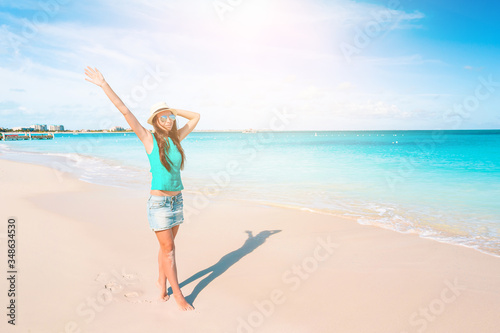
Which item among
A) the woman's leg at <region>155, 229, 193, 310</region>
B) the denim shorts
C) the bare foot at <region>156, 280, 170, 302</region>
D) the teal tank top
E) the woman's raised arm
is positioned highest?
the woman's raised arm

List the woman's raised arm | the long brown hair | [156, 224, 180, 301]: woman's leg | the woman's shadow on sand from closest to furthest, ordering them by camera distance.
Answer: the woman's raised arm
the long brown hair
[156, 224, 180, 301]: woman's leg
the woman's shadow on sand

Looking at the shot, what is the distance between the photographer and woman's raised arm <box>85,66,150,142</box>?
3.01m

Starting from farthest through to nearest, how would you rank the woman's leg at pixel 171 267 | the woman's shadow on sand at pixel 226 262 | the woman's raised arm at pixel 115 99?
the woman's shadow on sand at pixel 226 262 < the woman's leg at pixel 171 267 < the woman's raised arm at pixel 115 99

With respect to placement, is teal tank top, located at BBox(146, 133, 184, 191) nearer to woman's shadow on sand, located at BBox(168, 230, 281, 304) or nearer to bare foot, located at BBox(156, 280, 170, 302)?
bare foot, located at BBox(156, 280, 170, 302)

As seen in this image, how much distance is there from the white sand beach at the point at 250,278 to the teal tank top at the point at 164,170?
139 cm

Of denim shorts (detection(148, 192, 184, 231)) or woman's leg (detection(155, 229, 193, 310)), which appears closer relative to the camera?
denim shorts (detection(148, 192, 184, 231))

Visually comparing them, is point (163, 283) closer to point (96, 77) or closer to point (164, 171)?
point (164, 171)

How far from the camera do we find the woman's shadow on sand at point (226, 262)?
400 cm

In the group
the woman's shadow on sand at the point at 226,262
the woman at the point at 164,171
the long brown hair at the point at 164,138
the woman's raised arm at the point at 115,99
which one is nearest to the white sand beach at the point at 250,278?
the woman's shadow on sand at the point at 226,262

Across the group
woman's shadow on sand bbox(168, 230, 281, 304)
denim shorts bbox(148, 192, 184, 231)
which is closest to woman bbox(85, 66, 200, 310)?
denim shorts bbox(148, 192, 184, 231)

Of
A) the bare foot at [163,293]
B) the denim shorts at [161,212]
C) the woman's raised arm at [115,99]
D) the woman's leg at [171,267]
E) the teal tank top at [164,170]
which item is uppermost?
the woman's raised arm at [115,99]

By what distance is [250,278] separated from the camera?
427cm

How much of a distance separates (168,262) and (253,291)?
1177 millimetres

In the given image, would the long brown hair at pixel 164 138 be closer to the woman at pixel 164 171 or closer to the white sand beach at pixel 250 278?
the woman at pixel 164 171
